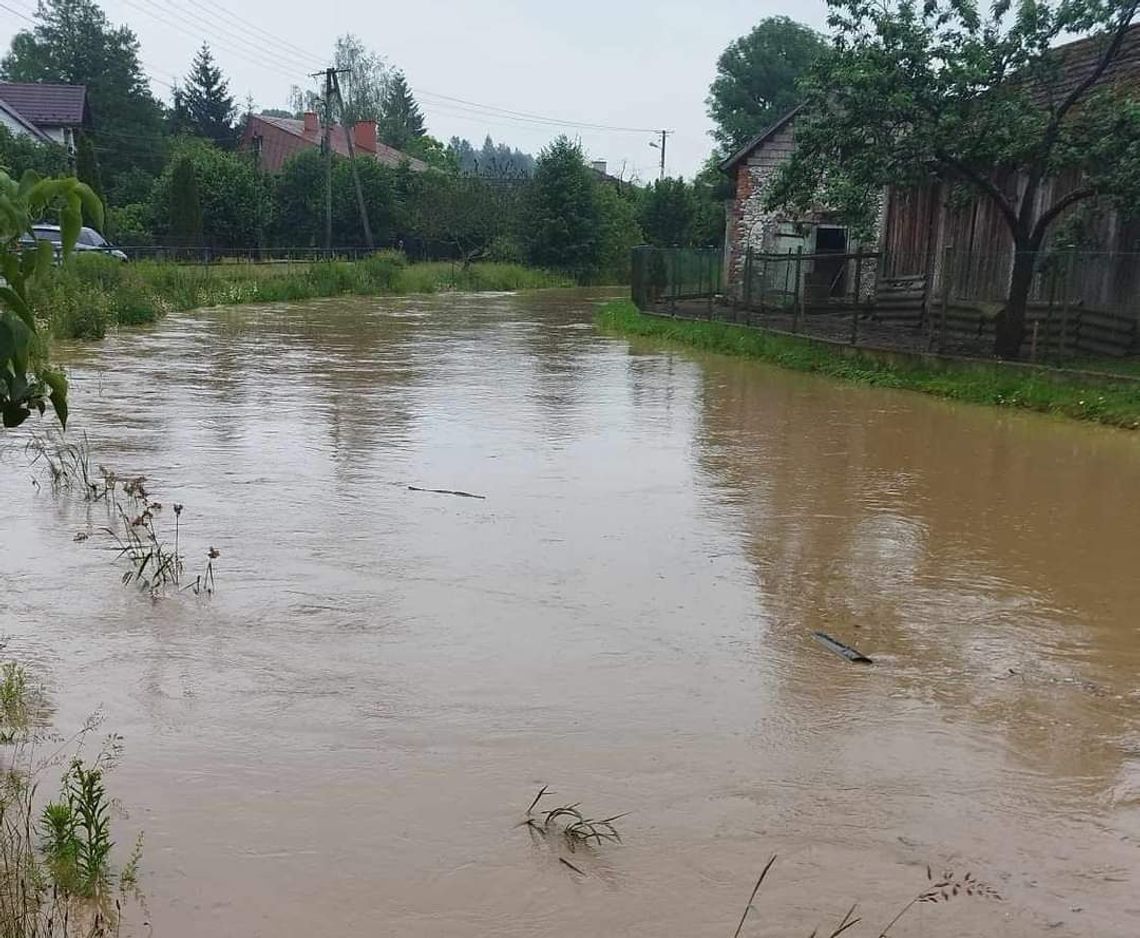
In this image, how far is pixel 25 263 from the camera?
2.72 metres

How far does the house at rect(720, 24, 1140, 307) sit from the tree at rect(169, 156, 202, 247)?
22.1m

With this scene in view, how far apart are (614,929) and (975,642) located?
128 inches

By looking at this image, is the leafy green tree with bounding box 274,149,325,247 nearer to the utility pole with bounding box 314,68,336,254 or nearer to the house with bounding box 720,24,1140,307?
the utility pole with bounding box 314,68,336,254

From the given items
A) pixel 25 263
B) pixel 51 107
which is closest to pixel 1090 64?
pixel 25 263

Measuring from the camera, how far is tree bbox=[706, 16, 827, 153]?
220 ft

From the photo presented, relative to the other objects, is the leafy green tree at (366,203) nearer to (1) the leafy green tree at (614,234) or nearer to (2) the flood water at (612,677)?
(1) the leafy green tree at (614,234)

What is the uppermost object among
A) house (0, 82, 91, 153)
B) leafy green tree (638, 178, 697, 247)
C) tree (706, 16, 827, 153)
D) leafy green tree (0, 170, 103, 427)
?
tree (706, 16, 827, 153)

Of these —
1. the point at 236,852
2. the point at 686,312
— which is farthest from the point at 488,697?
the point at 686,312

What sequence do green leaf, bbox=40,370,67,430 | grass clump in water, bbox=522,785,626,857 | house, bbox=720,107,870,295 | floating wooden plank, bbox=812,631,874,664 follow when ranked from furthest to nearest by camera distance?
house, bbox=720,107,870,295 → floating wooden plank, bbox=812,631,874,664 → grass clump in water, bbox=522,785,626,857 → green leaf, bbox=40,370,67,430

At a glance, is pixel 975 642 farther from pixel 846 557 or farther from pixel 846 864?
pixel 846 864

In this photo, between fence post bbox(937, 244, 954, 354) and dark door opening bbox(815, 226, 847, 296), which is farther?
dark door opening bbox(815, 226, 847, 296)

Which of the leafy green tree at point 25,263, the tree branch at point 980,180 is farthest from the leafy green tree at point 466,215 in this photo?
the leafy green tree at point 25,263

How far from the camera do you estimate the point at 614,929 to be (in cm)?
364

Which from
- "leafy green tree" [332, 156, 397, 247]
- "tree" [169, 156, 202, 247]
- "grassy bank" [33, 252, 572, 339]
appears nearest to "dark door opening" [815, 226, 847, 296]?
"grassy bank" [33, 252, 572, 339]
